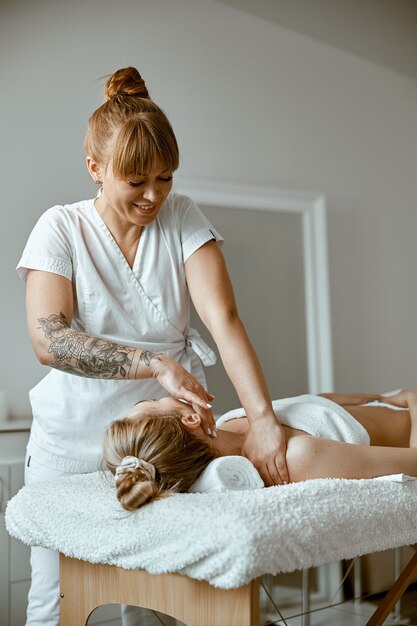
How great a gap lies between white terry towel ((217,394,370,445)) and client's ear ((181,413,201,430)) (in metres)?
0.33

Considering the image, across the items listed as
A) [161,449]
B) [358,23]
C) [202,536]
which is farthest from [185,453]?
[358,23]

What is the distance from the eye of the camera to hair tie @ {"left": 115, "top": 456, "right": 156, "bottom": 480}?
4.22 ft

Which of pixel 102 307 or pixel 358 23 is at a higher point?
pixel 358 23

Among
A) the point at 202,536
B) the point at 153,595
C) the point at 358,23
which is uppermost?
the point at 358,23

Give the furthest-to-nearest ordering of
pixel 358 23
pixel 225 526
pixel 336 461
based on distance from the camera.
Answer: pixel 358 23, pixel 336 461, pixel 225 526

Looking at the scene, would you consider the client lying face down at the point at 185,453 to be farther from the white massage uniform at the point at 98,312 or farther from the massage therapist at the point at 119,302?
the white massage uniform at the point at 98,312

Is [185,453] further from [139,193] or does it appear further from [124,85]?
[124,85]

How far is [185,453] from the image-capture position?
1.39m

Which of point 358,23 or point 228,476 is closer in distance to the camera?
point 228,476

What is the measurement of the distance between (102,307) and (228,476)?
0.53m

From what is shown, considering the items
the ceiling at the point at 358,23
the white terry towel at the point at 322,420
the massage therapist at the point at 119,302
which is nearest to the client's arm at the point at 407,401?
the white terry towel at the point at 322,420

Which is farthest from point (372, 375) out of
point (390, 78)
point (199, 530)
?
point (199, 530)

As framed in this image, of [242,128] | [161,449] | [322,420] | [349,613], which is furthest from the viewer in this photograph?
[242,128]

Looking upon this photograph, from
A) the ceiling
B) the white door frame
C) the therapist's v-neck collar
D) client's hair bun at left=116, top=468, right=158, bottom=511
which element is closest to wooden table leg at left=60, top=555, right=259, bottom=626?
client's hair bun at left=116, top=468, right=158, bottom=511
